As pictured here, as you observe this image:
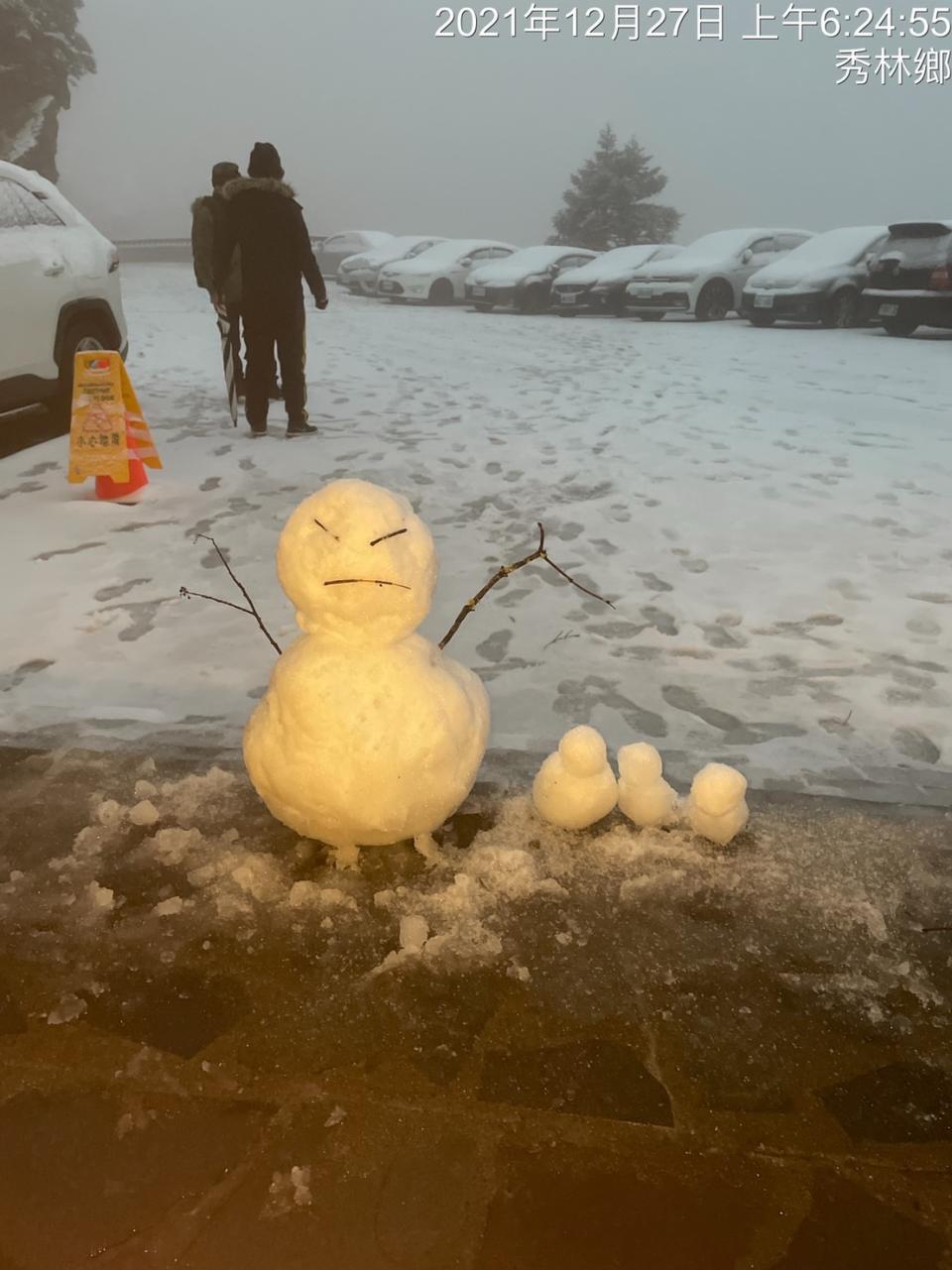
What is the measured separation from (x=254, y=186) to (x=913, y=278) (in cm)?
676

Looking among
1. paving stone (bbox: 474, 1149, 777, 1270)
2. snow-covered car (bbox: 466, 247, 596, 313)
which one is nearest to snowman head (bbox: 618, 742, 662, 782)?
paving stone (bbox: 474, 1149, 777, 1270)

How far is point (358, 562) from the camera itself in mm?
1625

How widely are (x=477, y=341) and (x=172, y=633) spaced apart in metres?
7.45

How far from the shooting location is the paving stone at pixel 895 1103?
4.55 feet

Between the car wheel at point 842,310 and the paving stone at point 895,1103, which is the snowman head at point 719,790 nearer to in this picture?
the paving stone at point 895,1103

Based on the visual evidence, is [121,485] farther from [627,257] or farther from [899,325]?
[627,257]

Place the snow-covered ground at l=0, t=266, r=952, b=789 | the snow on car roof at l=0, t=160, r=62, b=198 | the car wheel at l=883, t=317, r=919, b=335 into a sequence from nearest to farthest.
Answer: the snow-covered ground at l=0, t=266, r=952, b=789 < the snow on car roof at l=0, t=160, r=62, b=198 < the car wheel at l=883, t=317, r=919, b=335

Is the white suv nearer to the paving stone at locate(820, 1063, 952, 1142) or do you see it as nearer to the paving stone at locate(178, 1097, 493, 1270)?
the paving stone at locate(178, 1097, 493, 1270)

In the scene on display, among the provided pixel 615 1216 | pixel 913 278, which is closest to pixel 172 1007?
pixel 615 1216

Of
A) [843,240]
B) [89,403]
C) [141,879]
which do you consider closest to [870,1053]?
[141,879]

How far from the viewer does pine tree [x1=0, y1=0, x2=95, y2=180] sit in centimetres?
931

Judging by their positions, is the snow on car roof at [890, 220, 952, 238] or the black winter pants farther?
the snow on car roof at [890, 220, 952, 238]

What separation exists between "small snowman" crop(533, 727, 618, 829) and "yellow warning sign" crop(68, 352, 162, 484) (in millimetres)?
3264

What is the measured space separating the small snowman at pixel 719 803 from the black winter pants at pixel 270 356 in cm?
431
